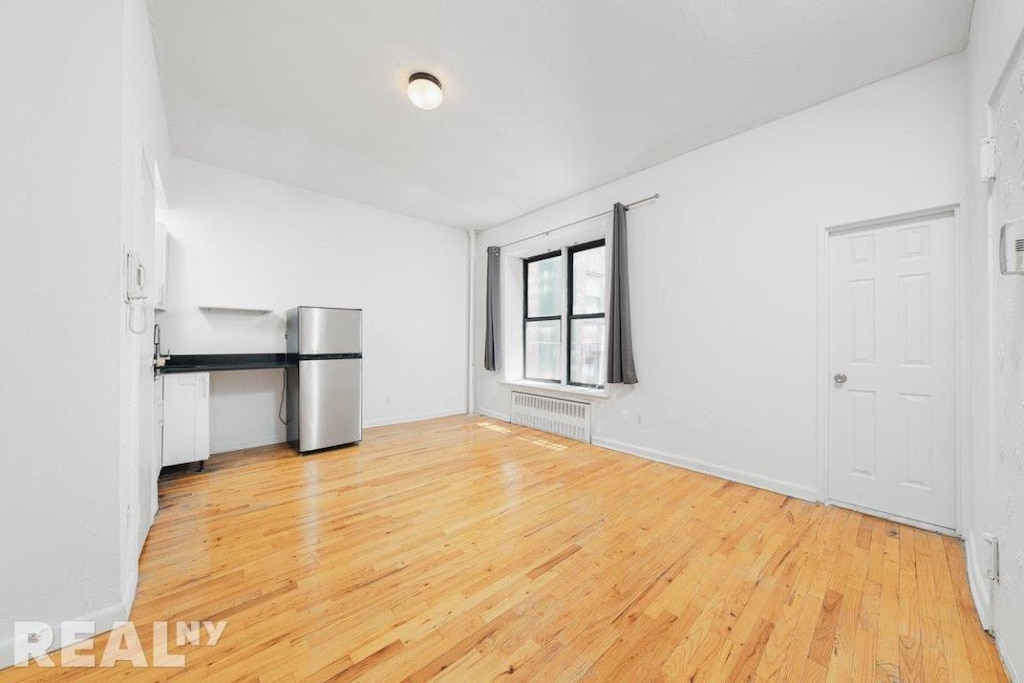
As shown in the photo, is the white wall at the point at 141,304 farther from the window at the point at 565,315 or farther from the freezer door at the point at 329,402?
the window at the point at 565,315

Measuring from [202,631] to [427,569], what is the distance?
2.85 feet

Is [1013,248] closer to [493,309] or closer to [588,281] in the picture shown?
[588,281]

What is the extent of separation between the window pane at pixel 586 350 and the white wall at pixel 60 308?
3.95 meters

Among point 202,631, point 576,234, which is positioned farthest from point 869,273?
point 202,631

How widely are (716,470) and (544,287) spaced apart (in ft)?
10.2

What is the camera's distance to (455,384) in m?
5.54

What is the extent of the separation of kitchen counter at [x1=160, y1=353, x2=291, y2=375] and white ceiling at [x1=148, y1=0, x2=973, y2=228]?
6.24ft

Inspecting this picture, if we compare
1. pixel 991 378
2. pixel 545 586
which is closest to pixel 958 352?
pixel 991 378

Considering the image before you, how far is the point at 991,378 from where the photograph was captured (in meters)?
1.54

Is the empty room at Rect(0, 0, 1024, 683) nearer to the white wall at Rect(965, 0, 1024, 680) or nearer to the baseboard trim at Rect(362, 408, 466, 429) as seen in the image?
the white wall at Rect(965, 0, 1024, 680)

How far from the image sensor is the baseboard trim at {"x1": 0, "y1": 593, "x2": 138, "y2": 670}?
4.04 feet

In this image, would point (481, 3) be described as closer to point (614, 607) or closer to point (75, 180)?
point (75, 180)

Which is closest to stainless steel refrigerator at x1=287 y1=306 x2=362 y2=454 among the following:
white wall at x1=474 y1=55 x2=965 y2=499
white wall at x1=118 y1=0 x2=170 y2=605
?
white wall at x1=118 y1=0 x2=170 y2=605

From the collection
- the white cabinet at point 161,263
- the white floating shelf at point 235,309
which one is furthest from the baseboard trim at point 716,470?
the white cabinet at point 161,263
